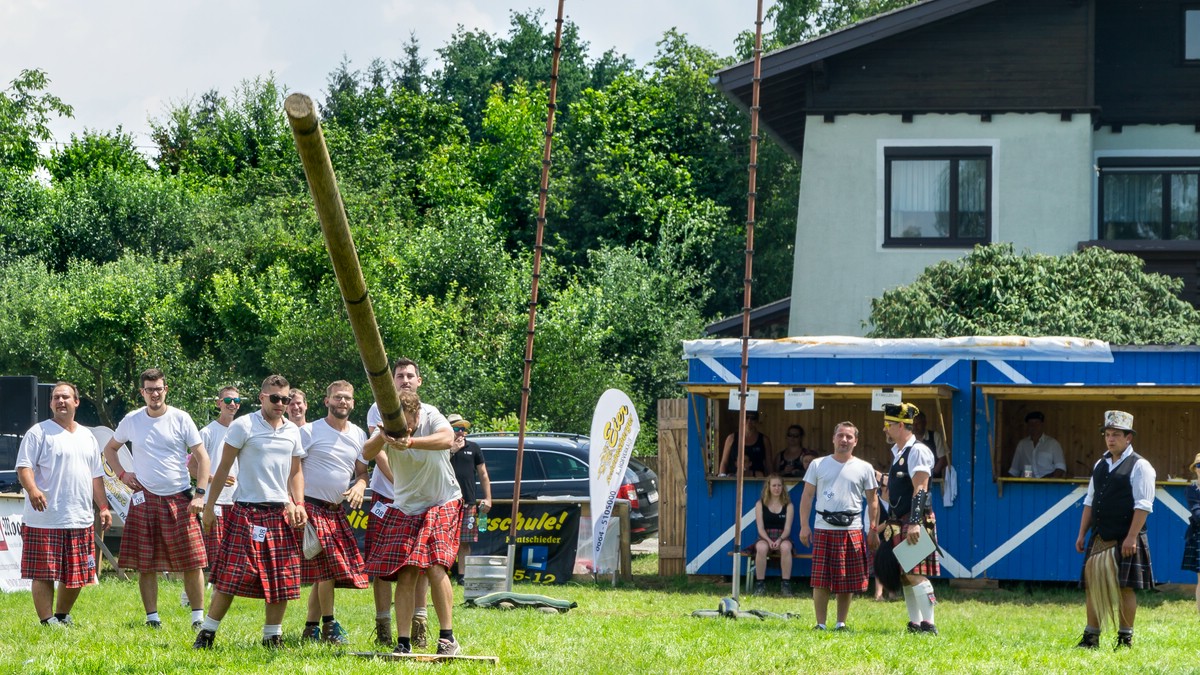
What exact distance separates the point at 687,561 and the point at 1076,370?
4.32 metres

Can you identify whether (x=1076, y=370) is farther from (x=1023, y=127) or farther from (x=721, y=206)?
(x=721, y=206)

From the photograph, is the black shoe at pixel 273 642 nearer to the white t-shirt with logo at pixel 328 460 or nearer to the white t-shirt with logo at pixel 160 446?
the white t-shirt with logo at pixel 328 460

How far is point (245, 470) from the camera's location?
346 inches

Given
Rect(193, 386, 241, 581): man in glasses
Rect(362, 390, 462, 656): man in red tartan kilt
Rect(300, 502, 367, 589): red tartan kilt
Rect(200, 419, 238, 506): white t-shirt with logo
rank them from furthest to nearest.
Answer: Rect(200, 419, 238, 506): white t-shirt with logo → Rect(193, 386, 241, 581): man in glasses → Rect(300, 502, 367, 589): red tartan kilt → Rect(362, 390, 462, 656): man in red tartan kilt

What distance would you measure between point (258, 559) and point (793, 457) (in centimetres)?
835

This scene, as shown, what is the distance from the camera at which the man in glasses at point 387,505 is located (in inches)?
319

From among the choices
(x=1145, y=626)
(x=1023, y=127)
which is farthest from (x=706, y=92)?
(x=1145, y=626)

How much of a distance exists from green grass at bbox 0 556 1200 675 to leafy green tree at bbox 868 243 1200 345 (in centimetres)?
540

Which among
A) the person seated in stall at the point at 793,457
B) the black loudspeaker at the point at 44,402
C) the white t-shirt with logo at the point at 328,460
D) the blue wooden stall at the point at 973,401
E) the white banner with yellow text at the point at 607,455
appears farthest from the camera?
the black loudspeaker at the point at 44,402

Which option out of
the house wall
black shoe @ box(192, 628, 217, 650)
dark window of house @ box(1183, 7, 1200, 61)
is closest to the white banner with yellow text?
black shoe @ box(192, 628, 217, 650)

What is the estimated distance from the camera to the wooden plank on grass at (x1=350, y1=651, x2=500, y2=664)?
7945 mm

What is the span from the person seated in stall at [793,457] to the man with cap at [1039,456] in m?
2.19

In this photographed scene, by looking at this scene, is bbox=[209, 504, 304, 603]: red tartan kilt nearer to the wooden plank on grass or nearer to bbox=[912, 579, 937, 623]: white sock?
the wooden plank on grass

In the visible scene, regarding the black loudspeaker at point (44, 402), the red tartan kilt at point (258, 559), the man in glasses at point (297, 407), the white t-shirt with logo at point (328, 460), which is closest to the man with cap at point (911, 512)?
the white t-shirt with logo at point (328, 460)
